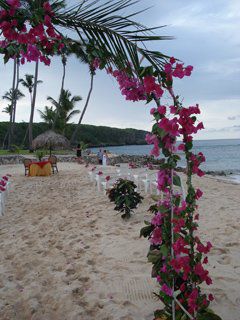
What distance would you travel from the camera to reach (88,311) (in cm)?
344

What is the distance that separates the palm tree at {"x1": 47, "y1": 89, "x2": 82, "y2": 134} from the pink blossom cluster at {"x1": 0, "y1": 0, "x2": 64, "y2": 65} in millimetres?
39585

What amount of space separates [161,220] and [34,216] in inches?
238

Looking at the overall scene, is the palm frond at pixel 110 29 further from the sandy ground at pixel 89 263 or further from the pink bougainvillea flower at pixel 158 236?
the sandy ground at pixel 89 263

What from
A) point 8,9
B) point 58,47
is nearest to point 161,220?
point 58,47

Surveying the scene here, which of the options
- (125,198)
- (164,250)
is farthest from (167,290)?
(125,198)

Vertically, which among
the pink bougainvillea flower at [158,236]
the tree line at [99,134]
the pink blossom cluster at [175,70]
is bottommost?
the pink bougainvillea flower at [158,236]

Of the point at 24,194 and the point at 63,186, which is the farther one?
the point at 63,186

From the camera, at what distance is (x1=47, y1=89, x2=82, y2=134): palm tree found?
4166 cm

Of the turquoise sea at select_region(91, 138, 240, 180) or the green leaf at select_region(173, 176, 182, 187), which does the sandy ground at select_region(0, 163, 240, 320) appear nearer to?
the green leaf at select_region(173, 176, 182, 187)

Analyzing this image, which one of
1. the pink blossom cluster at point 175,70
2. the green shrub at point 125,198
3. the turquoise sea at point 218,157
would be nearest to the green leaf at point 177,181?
the pink blossom cluster at point 175,70

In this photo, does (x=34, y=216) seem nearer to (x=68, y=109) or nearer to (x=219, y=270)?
(x=219, y=270)

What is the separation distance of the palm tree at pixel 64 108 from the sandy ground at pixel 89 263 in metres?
33.7

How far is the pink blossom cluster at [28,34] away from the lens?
2166 millimetres

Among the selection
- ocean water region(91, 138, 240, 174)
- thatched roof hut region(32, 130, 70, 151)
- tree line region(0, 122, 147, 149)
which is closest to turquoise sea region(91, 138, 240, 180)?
ocean water region(91, 138, 240, 174)
